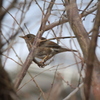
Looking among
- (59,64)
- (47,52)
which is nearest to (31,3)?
(59,64)

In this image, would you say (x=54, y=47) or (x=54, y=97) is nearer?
(x=54, y=97)

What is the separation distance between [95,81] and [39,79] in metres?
7.90

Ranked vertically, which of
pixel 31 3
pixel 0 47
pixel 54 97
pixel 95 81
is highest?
pixel 31 3

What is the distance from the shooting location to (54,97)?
2.85 m

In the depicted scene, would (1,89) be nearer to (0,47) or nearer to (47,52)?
(0,47)

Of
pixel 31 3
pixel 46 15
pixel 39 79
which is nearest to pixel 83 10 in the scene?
pixel 46 15

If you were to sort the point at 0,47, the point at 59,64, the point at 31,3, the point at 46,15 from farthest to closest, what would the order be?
the point at 59,64 → the point at 46,15 → the point at 31,3 → the point at 0,47

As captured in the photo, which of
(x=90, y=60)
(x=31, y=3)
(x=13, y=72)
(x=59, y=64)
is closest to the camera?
(x=90, y=60)

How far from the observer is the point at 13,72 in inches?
138

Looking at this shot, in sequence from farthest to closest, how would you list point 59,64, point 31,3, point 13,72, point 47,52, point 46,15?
point 47,52, point 13,72, point 59,64, point 46,15, point 31,3

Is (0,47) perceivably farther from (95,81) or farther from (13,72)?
(13,72)

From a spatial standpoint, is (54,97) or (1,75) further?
(54,97)

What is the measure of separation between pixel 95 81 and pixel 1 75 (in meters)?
1.06

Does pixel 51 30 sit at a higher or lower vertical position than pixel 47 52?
higher
